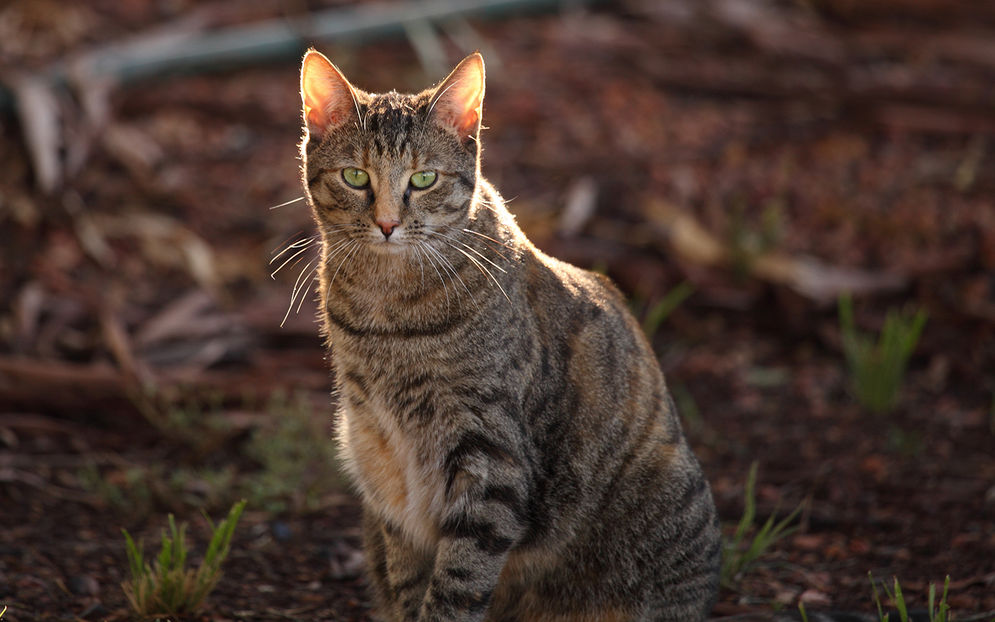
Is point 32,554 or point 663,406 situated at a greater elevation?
point 663,406

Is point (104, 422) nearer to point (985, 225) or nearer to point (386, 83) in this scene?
point (386, 83)

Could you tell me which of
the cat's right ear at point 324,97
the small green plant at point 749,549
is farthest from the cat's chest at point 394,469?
the small green plant at point 749,549

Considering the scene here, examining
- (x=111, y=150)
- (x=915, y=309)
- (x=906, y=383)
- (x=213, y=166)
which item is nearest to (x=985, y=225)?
(x=915, y=309)

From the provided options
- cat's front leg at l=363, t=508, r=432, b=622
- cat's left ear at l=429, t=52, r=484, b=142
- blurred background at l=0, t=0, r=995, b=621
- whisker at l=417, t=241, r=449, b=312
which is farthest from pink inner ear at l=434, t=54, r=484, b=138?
cat's front leg at l=363, t=508, r=432, b=622

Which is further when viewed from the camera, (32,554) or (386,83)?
(386,83)

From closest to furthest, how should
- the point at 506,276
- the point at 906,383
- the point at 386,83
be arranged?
1. the point at 506,276
2. the point at 906,383
3. the point at 386,83

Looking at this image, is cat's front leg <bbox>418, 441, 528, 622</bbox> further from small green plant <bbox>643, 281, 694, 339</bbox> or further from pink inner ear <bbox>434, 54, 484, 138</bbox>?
small green plant <bbox>643, 281, 694, 339</bbox>

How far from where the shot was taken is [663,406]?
12.1 ft

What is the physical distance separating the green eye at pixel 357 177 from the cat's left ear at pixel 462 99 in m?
0.33

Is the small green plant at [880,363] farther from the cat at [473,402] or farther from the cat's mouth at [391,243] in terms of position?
the cat's mouth at [391,243]

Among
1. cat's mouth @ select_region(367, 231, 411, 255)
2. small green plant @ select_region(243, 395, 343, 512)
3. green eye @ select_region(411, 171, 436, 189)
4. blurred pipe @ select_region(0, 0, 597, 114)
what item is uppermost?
green eye @ select_region(411, 171, 436, 189)

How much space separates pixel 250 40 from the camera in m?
7.98

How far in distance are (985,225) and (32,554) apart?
5.66 meters

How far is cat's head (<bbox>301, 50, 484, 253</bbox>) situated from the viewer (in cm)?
334
